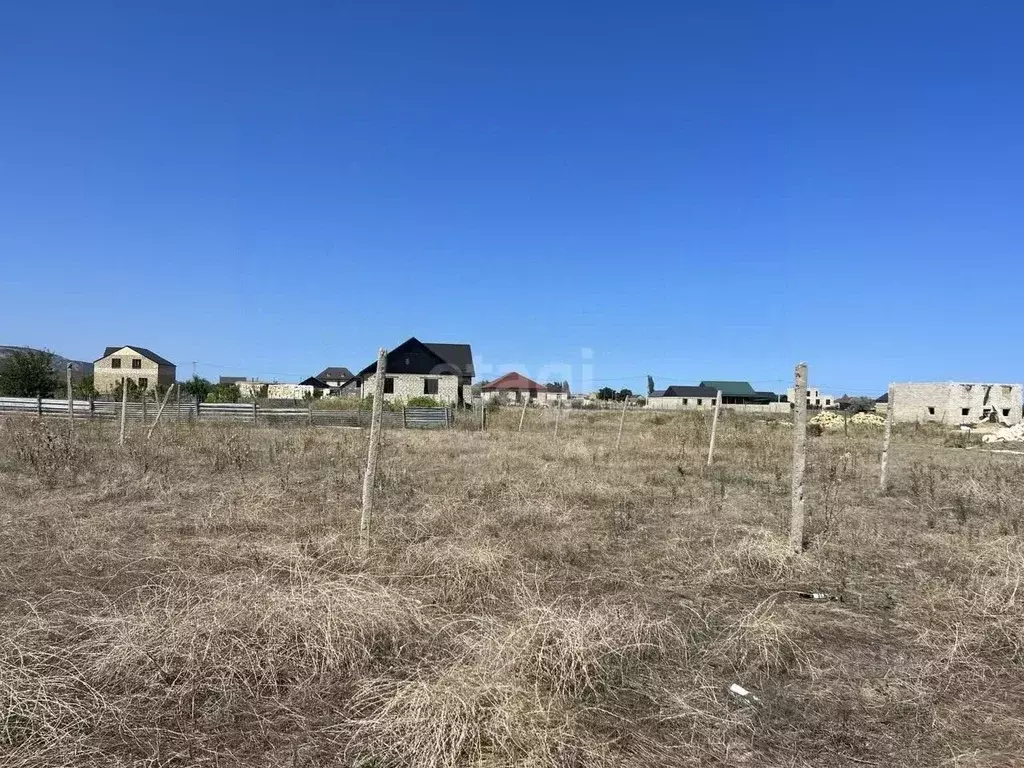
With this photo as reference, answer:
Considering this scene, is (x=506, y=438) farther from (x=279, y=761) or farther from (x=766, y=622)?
(x=279, y=761)

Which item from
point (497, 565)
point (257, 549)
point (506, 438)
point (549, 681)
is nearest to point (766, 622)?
point (549, 681)

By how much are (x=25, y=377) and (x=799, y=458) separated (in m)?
38.5

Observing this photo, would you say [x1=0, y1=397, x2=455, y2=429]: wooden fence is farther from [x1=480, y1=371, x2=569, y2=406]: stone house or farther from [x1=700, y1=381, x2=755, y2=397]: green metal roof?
[x1=700, y1=381, x2=755, y2=397]: green metal roof

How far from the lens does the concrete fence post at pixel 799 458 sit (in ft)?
19.0

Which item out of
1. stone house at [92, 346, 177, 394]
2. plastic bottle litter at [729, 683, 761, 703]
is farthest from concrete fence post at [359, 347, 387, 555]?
stone house at [92, 346, 177, 394]

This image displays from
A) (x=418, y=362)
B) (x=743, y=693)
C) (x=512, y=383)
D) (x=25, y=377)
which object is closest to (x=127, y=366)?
(x=25, y=377)

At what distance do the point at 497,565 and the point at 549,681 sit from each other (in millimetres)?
1795

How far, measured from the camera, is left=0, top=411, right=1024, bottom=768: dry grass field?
2.63 metres

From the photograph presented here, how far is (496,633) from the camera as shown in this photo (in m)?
3.57

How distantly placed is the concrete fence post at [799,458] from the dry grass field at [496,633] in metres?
0.20

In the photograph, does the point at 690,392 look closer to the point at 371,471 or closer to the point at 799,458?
the point at 799,458

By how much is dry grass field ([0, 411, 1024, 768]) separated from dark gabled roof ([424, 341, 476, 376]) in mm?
35535

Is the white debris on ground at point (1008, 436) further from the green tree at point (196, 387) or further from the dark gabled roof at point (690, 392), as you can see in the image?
the dark gabled roof at point (690, 392)

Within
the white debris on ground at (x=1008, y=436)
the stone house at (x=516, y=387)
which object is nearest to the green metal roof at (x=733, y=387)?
the stone house at (x=516, y=387)
